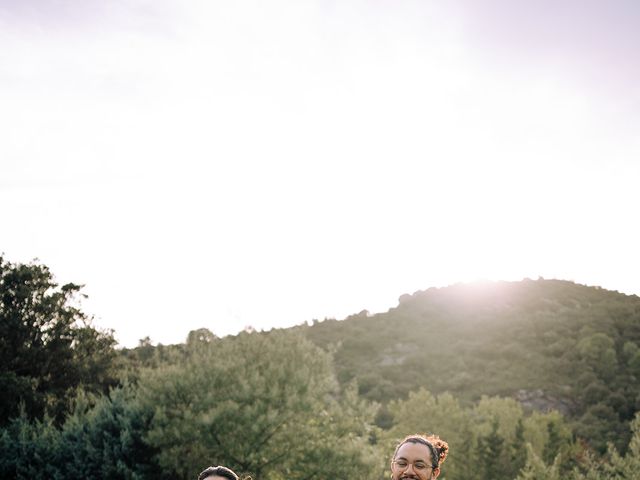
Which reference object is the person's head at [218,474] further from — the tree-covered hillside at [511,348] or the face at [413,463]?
the tree-covered hillside at [511,348]

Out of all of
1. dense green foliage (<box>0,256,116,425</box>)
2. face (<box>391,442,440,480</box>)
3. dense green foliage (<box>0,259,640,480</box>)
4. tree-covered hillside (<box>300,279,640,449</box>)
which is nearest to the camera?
face (<box>391,442,440,480</box>)

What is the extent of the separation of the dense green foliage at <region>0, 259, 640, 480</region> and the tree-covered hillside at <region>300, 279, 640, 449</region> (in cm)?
28

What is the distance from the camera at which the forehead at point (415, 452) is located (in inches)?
207

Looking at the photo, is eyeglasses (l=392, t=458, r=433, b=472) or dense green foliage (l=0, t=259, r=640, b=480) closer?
eyeglasses (l=392, t=458, r=433, b=472)

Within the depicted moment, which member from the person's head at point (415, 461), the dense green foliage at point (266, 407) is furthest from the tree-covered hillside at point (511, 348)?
the person's head at point (415, 461)

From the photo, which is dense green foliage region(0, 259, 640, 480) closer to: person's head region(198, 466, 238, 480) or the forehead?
the forehead

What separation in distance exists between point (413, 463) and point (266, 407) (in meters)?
16.4

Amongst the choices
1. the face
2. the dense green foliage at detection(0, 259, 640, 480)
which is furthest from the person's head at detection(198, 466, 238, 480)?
the dense green foliage at detection(0, 259, 640, 480)

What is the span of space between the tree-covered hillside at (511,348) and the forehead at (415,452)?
140 ft

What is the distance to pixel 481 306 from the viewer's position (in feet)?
327

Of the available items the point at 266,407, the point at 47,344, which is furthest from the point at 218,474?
the point at 47,344

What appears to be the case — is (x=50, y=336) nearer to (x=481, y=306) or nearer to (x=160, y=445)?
(x=160, y=445)

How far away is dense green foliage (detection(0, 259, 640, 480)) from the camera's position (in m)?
20.8

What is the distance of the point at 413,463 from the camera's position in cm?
524
